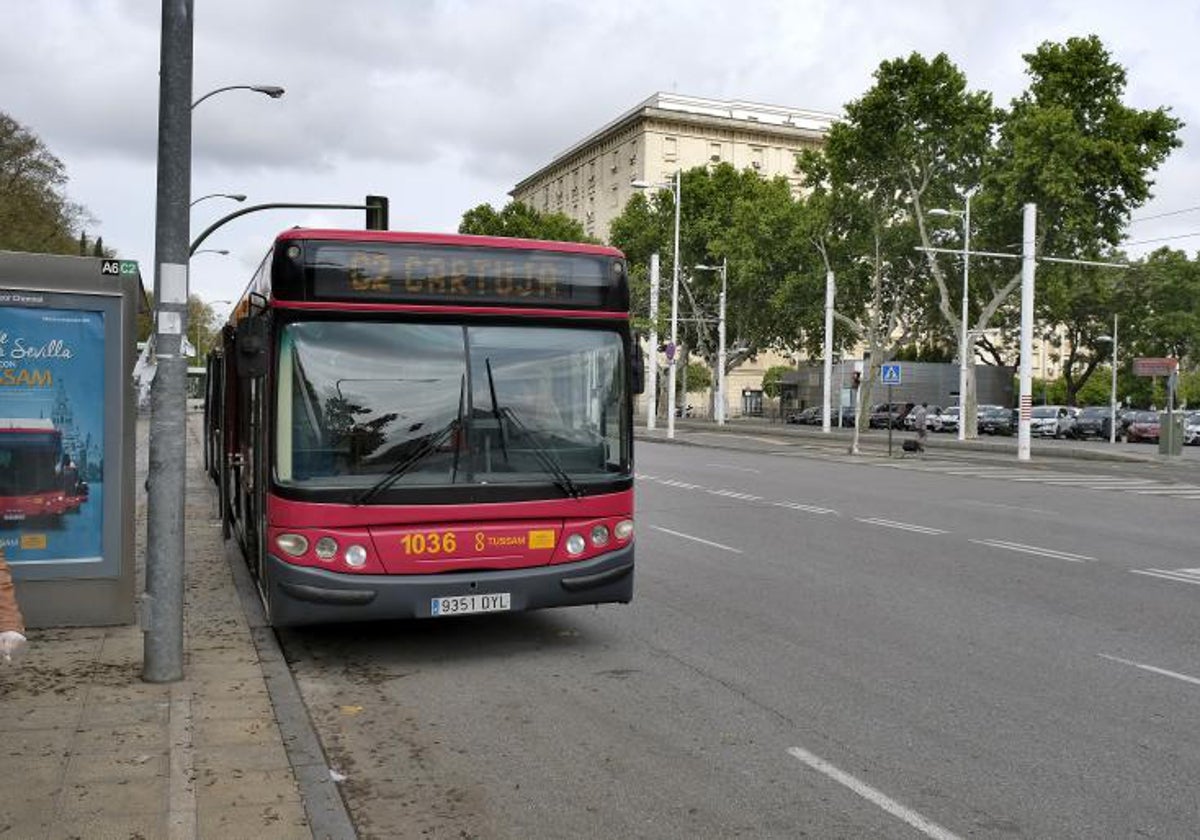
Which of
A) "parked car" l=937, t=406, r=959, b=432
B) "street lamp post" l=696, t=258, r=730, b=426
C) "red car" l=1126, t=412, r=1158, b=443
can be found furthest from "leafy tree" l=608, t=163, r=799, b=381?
"red car" l=1126, t=412, r=1158, b=443

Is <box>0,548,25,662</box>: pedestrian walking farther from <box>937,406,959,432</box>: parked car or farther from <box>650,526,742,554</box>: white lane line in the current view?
<box>937,406,959,432</box>: parked car

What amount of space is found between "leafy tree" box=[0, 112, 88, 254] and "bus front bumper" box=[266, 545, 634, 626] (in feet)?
144

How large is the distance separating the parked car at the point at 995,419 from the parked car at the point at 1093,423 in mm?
3333

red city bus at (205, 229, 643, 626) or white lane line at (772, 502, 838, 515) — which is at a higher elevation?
red city bus at (205, 229, 643, 626)

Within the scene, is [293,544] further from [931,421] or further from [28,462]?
[931,421]

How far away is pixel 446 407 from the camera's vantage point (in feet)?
23.5

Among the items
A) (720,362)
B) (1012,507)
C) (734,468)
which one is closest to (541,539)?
(1012,507)

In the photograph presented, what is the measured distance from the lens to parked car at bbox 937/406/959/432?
6378 cm

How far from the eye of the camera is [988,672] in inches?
277

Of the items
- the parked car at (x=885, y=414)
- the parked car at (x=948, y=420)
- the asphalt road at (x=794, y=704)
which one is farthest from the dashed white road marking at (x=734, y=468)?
the parked car at (x=885, y=414)

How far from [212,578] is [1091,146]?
36890mm

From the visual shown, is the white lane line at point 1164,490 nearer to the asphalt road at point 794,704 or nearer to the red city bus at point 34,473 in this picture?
the asphalt road at point 794,704

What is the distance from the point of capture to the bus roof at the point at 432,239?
276 inches

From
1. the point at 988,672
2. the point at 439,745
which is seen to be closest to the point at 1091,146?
the point at 988,672
